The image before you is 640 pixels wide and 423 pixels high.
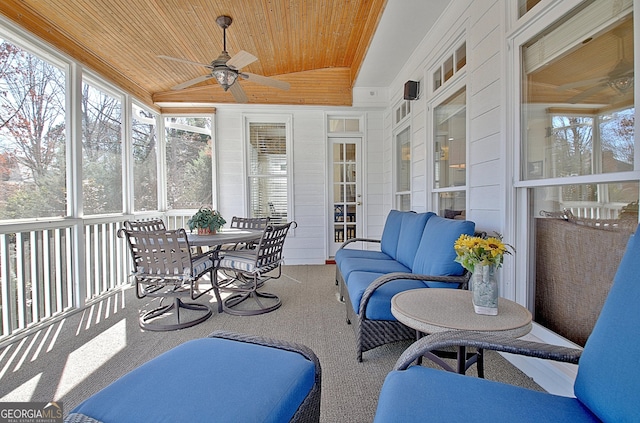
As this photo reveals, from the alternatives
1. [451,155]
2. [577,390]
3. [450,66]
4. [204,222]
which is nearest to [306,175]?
[204,222]

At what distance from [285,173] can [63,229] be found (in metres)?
3.18

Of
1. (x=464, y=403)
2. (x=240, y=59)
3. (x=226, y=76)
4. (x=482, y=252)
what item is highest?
(x=240, y=59)

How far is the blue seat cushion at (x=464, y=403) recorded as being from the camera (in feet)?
2.78

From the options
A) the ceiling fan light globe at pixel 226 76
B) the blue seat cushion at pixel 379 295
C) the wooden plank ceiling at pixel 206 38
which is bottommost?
the blue seat cushion at pixel 379 295

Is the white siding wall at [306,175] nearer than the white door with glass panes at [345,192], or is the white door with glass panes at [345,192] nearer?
the white siding wall at [306,175]

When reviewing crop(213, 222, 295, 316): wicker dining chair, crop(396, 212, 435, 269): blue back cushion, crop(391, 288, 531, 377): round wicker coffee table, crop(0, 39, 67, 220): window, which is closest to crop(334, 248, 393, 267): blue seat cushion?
crop(396, 212, 435, 269): blue back cushion

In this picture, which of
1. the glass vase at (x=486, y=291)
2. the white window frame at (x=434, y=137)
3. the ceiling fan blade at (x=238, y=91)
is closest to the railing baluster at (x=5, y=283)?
the ceiling fan blade at (x=238, y=91)

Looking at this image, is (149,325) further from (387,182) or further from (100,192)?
(387,182)

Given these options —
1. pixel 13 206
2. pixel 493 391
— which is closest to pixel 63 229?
pixel 13 206

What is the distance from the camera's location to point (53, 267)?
2906 millimetres

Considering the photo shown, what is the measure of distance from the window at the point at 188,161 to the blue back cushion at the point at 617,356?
17.1ft

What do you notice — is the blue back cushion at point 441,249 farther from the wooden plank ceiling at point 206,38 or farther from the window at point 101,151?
the window at point 101,151

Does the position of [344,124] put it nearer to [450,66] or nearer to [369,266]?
[450,66]

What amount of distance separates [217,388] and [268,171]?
15.2 feet
